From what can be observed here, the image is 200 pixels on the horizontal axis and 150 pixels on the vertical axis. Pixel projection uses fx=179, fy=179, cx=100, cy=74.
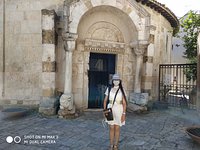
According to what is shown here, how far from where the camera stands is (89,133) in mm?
4496

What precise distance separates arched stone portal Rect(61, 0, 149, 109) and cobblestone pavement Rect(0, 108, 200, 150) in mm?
1599

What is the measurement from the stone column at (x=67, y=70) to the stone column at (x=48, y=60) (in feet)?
1.26

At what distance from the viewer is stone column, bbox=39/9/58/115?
233 inches

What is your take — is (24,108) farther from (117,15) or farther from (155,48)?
(155,48)

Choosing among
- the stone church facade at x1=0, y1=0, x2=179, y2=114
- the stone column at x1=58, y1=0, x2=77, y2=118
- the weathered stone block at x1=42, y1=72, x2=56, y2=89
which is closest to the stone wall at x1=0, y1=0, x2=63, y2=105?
the stone church facade at x1=0, y1=0, x2=179, y2=114

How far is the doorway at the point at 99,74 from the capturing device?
7.24 metres

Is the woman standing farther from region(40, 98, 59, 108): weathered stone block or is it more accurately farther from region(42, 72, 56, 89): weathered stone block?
region(42, 72, 56, 89): weathered stone block

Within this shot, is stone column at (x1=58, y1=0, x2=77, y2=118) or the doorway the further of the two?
the doorway

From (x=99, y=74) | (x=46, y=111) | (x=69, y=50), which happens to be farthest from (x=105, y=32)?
(x=46, y=111)

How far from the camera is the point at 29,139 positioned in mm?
4016

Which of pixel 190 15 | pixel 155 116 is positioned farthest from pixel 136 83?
pixel 190 15

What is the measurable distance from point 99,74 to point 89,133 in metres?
3.27

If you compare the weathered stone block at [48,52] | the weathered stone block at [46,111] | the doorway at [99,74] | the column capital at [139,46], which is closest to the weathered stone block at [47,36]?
the weathered stone block at [48,52]

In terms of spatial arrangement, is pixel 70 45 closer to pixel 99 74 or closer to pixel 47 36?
pixel 47 36
